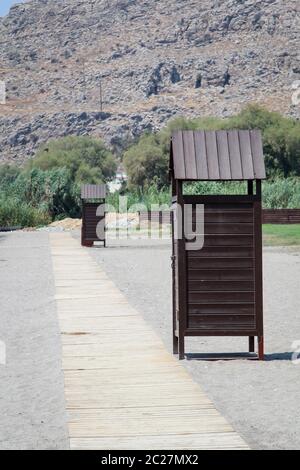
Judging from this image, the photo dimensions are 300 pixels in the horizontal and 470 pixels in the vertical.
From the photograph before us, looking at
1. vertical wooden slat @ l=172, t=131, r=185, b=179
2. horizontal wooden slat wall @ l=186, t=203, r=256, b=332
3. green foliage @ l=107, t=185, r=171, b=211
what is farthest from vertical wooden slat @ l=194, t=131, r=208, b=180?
green foliage @ l=107, t=185, r=171, b=211

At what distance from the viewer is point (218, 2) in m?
169

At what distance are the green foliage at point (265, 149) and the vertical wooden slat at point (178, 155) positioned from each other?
77961mm

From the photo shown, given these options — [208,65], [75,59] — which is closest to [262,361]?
[208,65]

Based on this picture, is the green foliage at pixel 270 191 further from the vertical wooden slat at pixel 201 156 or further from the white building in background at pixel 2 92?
the white building in background at pixel 2 92

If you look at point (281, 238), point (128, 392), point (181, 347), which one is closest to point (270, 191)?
point (281, 238)

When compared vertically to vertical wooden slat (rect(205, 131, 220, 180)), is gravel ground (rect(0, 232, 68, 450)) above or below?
below

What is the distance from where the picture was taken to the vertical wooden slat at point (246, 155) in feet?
33.5

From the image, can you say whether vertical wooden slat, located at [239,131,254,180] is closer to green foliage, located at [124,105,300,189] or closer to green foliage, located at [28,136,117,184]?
green foliage, located at [124,105,300,189]

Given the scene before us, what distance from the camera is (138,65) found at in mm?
158000

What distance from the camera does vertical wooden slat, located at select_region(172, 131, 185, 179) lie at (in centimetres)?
1021

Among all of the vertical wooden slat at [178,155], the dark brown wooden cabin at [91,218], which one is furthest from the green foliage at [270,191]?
the vertical wooden slat at [178,155]

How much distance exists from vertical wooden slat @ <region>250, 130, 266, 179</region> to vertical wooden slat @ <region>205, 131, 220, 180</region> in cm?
36

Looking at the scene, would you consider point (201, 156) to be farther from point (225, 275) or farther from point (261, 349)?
point (261, 349)
